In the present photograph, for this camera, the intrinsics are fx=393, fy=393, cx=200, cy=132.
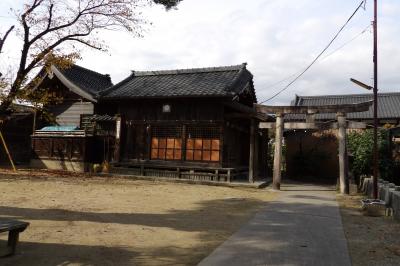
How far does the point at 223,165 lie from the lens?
17.6 meters

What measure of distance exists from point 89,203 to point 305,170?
15.1m

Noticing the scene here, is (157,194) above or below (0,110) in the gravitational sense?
below

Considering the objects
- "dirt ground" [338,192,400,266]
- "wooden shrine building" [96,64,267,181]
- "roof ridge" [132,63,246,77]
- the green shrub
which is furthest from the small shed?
"dirt ground" [338,192,400,266]

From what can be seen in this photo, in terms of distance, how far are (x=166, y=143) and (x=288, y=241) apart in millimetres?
12488

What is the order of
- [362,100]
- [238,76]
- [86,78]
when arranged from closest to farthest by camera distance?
[238,76]
[86,78]
[362,100]

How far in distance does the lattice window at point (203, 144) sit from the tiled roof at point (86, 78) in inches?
249

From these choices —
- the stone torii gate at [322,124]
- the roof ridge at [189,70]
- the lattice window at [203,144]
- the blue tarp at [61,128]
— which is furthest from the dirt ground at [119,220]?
the roof ridge at [189,70]

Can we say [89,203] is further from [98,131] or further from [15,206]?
[98,131]

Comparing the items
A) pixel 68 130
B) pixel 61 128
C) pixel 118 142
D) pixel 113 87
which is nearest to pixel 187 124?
pixel 118 142

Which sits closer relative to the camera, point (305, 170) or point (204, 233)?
point (204, 233)

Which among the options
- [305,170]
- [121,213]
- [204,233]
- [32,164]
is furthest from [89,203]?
[305,170]

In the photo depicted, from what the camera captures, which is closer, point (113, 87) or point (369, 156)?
point (369, 156)

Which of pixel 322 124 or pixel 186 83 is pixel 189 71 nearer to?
pixel 186 83

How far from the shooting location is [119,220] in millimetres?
8336
